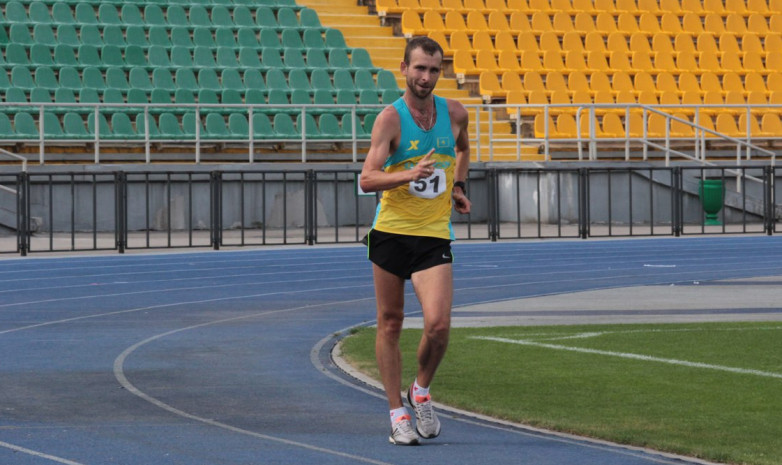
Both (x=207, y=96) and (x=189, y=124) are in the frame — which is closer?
(x=189, y=124)

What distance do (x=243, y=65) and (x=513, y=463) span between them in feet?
83.3

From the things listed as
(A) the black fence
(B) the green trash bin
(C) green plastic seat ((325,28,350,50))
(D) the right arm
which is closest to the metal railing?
(A) the black fence

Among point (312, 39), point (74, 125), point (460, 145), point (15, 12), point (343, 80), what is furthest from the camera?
point (312, 39)

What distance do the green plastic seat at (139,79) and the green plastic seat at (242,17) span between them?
11.5ft

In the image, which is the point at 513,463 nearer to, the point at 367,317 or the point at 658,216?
the point at 367,317

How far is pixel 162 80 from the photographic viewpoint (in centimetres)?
2989

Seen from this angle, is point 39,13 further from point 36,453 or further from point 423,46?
point 423,46

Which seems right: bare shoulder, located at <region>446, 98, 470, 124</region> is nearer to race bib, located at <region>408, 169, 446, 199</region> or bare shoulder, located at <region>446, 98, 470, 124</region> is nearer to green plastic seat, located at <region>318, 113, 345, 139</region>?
race bib, located at <region>408, 169, 446, 199</region>

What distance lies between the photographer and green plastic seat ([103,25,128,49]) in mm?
30750

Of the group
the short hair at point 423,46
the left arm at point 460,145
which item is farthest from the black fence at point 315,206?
the short hair at point 423,46

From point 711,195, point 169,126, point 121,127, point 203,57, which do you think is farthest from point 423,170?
point 203,57

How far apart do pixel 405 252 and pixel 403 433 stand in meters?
0.90

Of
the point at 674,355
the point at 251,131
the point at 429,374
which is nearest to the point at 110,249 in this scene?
the point at 251,131

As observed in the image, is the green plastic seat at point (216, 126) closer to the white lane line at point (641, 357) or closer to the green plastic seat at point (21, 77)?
the green plastic seat at point (21, 77)
